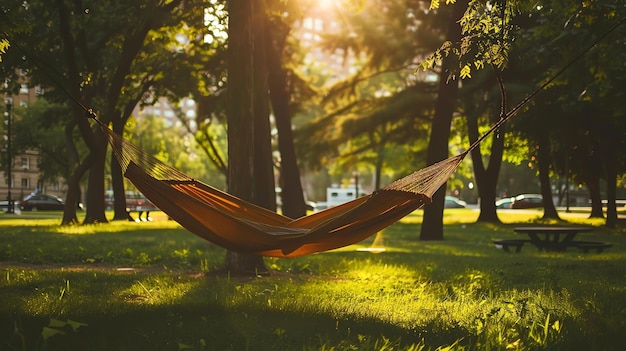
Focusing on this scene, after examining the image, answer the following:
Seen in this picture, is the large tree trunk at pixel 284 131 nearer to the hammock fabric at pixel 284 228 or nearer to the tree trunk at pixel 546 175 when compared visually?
the tree trunk at pixel 546 175

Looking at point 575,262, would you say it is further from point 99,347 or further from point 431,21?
point 431,21

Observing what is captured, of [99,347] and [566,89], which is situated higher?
[566,89]

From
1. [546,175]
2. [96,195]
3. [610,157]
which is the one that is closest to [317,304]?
[610,157]

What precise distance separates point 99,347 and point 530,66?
2115 centimetres

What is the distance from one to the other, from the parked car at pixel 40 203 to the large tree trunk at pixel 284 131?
28543mm

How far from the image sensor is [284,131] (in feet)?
83.8

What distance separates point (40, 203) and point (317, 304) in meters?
46.1

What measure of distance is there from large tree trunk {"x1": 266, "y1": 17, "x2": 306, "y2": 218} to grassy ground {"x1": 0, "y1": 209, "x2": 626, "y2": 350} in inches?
483

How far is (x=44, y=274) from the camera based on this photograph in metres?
9.60

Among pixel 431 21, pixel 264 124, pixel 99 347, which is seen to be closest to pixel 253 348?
pixel 99 347

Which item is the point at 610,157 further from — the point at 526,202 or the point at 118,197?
the point at 526,202

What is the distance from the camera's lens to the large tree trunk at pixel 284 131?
24078mm

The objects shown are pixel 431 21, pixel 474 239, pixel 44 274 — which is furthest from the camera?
pixel 431 21

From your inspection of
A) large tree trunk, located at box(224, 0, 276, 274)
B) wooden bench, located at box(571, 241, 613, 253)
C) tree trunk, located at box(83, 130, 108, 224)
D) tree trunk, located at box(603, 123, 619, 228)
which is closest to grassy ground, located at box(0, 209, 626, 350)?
wooden bench, located at box(571, 241, 613, 253)
